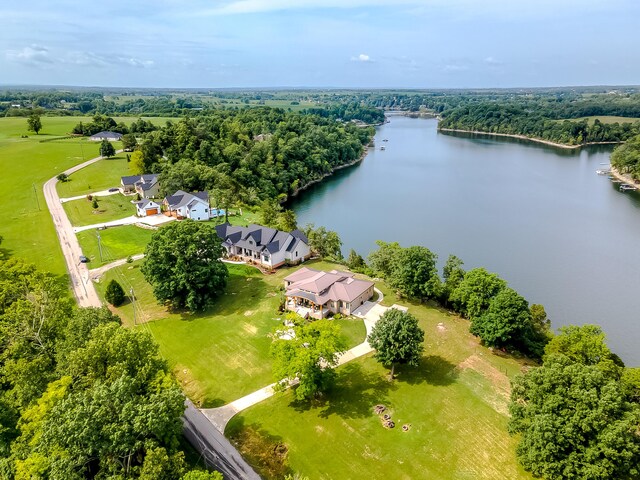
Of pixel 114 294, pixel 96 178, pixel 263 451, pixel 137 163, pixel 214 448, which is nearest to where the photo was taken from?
pixel 263 451

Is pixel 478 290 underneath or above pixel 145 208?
above

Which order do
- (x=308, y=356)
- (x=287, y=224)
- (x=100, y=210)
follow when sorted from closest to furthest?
(x=308, y=356) → (x=287, y=224) → (x=100, y=210)

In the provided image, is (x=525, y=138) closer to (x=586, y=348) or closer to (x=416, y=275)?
(x=416, y=275)

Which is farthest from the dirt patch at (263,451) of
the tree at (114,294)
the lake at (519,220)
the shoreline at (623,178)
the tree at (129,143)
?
the shoreline at (623,178)

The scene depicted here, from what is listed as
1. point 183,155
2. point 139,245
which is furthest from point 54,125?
point 139,245

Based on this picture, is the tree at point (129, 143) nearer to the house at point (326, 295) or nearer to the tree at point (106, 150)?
the tree at point (106, 150)

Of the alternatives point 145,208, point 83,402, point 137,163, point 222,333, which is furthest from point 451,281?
point 137,163

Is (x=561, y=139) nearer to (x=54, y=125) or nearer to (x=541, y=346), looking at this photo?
(x=541, y=346)
